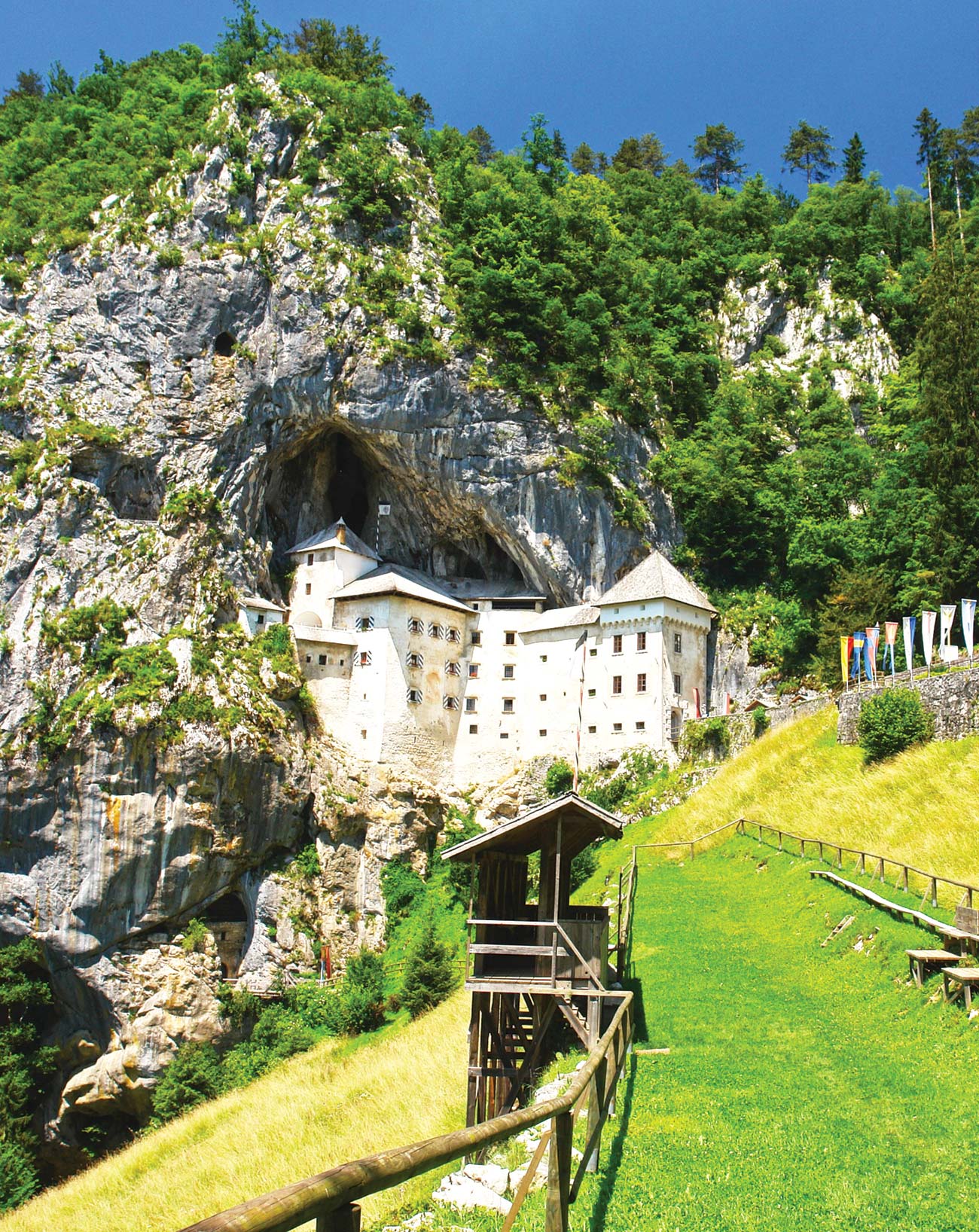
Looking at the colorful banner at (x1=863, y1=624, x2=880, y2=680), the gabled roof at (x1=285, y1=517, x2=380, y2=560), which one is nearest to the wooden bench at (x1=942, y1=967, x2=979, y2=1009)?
the colorful banner at (x1=863, y1=624, x2=880, y2=680)

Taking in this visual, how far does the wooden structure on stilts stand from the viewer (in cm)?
1611

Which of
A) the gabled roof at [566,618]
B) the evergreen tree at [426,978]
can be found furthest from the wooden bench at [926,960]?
the gabled roof at [566,618]

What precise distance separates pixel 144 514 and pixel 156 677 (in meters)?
10.4

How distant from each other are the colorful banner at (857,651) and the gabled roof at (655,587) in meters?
8.15

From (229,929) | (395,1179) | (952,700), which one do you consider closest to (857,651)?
(952,700)

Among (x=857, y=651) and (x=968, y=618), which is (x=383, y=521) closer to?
(x=857, y=651)

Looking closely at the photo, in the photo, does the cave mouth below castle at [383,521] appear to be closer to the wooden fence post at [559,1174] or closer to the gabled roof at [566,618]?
the gabled roof at [566,618]

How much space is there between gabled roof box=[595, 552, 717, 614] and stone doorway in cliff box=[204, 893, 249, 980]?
2214cm

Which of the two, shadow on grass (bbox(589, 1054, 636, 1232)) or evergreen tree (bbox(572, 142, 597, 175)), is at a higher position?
→ evergreen tree (bbox(572, 142, 597, 175))

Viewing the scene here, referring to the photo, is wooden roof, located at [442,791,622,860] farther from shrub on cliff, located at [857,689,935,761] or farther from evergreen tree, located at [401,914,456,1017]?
shrub on cliff, located at [857,689,935,761]

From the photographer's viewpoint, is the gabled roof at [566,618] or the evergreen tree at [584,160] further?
the evergreen tree at [584,160]

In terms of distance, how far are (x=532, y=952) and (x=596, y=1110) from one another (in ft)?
23.3

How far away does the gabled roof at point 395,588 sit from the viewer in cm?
5050

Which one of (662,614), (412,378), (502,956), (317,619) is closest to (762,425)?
(662,614)
